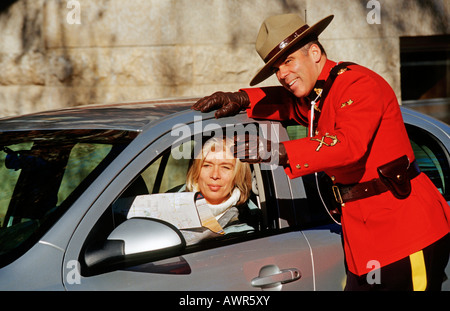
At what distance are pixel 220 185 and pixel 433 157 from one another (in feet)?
3.74

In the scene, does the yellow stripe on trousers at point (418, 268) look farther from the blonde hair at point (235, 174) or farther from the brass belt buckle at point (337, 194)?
the blonde hair at point (235, 174)

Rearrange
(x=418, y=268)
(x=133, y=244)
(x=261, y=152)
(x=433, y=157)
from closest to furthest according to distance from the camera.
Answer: (x=133, y=244) < (x=261, y=152) < (x=418, y=268) < (x=433, y=157)

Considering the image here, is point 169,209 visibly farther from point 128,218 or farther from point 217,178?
point 217,178

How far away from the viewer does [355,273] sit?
8.99 ft

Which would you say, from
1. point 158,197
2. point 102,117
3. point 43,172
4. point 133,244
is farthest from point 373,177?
point 43,172

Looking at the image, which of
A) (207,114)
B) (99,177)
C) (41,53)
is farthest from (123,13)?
(99,177)

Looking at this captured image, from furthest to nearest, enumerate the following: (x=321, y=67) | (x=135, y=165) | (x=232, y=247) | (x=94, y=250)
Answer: (x=321, y=67) < (x=232, y=247) < (x=135, y=165) < (x=94, y=250)

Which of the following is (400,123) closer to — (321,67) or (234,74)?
(321,67)

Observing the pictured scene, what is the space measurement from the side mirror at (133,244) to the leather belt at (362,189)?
81 cm

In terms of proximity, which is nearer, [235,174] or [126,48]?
[235,174]

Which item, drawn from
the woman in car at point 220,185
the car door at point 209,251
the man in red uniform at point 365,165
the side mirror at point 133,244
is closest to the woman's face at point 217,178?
the woman in car at point 220,185

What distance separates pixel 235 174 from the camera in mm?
3135

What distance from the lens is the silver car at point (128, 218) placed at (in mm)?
2271
